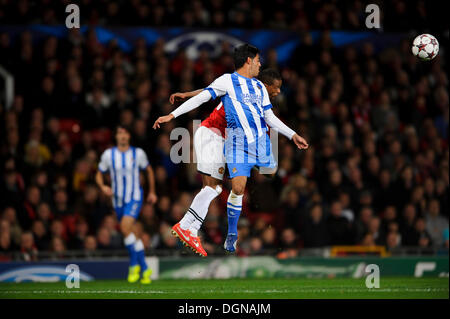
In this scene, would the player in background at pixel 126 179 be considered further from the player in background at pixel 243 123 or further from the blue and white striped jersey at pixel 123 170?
the player in background at pixel 243 123

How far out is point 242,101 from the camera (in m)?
8.96

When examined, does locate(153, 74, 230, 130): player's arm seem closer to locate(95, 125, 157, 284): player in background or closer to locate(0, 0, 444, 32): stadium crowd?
locate(95, 125, 157, 284): player in background

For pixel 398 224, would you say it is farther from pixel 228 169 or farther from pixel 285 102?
pixel 228 169

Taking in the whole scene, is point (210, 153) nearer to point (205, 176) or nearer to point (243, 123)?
point (205, 176)

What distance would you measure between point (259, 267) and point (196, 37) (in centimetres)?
549

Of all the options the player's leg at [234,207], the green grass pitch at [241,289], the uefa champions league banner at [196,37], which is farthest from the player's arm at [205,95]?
the uefa champions league banner at [196,37]

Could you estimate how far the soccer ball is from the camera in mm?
10688

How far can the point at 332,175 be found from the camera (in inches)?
573

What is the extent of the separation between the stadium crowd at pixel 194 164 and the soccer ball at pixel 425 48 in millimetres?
3694

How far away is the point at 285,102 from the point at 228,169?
651 centimetres

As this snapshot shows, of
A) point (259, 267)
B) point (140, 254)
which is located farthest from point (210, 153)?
point (259, 267)

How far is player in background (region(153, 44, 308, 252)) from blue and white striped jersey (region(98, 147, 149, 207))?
3326 millimetres

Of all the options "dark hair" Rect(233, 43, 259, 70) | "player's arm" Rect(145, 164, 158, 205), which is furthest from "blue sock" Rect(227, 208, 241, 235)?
"player's arm" Rect(145, 164, 158, 205)

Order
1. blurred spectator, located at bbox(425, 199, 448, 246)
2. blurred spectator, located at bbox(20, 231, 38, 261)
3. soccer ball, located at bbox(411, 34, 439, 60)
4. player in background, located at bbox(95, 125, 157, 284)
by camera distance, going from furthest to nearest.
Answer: blurred spectator, located at bbox(425, 199, 448, 246) < blurred spectator, located at bbox(20, 231, 38, 261) < player in background, located at bbox(95, 125, 157, 284) < soccer ball, located at bbox(411, 34, 439, 60)
